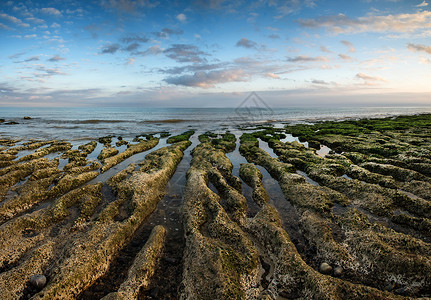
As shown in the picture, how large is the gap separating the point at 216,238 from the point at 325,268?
3.86 m

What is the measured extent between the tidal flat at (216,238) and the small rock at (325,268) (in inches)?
1.2

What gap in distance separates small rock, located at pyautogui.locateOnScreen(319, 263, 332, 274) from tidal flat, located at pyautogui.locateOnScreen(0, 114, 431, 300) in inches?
1.2

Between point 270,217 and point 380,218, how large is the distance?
5.44 metres

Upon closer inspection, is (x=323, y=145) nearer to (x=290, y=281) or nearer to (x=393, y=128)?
(x=393, y=128)

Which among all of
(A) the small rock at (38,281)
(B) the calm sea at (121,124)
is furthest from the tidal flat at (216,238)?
(B) the calm sea at (121,124)

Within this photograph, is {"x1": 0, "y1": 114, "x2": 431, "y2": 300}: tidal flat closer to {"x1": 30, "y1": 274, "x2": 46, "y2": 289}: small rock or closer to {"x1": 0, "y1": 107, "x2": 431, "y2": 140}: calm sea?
{"x1": 30, "y1": 274, "x2": 46, "y2": 289}: small rock

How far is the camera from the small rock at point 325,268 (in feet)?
21.8

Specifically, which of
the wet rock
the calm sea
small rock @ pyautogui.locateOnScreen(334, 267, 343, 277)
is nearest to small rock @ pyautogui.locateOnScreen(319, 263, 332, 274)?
small rock @ pyautogui.locateOnScreen(334, 267, 343, 277)

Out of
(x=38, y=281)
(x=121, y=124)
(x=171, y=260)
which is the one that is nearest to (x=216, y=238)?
(x=171, y=260)

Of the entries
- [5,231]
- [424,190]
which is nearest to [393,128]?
[424,190]

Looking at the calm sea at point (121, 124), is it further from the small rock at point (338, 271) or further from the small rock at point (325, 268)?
the small rock at point (338, 271)

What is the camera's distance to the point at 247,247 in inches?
292

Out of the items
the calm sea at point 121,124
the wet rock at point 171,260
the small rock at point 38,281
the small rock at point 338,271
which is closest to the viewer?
the small rock at point 38,281

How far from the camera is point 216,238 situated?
8125mm
